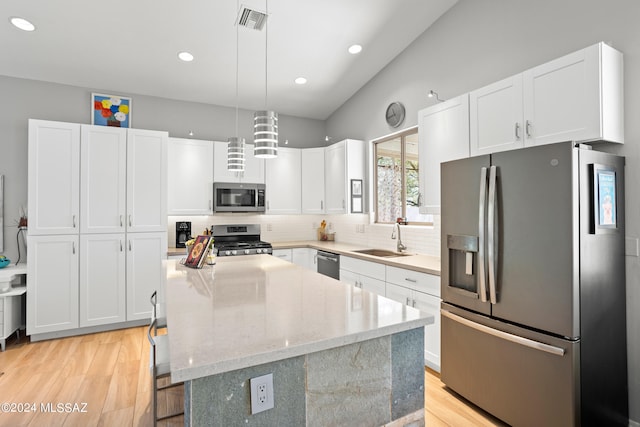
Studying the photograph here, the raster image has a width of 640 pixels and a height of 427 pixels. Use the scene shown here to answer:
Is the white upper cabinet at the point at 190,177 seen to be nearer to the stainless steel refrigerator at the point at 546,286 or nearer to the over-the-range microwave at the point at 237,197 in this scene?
the over-the-range microwave at the point at 237,197

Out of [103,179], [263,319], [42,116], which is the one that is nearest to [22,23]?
[42,116]

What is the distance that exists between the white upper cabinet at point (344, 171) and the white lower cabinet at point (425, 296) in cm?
164

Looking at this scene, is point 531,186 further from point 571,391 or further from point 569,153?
point 571,391

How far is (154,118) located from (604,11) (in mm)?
4676

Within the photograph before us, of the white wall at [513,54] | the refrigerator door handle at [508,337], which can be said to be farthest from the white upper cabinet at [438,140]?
the refrigerator door handle at [508,337]

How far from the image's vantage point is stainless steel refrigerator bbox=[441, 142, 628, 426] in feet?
5.89

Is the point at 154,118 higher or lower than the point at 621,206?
higher

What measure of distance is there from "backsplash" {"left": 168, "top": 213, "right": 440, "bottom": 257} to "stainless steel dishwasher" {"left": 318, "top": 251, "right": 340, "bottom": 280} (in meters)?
0.61

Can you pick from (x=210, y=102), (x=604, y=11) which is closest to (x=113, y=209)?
(x=210, y=102)

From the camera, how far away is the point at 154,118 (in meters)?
4.56

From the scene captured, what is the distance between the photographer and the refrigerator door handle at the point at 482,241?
7.12 ft

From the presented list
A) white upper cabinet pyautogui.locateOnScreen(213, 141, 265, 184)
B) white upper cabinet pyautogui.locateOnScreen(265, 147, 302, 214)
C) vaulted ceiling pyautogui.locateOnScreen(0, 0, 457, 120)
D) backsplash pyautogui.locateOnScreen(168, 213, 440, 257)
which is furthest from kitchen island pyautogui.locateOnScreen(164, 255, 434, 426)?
white upper cabinet pyautogui.locateOnScreen(265, 147, 302, 214)

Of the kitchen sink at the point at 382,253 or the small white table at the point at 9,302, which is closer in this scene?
the small white table at the point at 9,302

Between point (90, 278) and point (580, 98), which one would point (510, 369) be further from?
point (90, 278)
